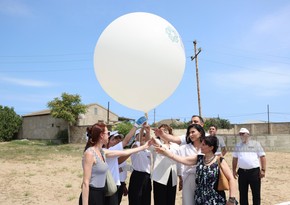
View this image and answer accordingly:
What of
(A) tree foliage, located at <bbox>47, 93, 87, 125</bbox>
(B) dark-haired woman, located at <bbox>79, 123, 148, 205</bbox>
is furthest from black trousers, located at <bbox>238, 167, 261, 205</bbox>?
(A) tree foliage, located at <bbox>47, 93, 87, 125</bbox>

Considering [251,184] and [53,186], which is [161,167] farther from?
[53,186]

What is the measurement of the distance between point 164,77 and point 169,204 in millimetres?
1768

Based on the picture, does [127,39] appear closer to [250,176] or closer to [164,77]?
[164,77]

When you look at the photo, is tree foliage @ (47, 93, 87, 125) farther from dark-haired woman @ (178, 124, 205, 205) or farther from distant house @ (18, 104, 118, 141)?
dark-haired woman @ (178, 124, 205, 205)

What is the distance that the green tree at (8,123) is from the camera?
1580 inches

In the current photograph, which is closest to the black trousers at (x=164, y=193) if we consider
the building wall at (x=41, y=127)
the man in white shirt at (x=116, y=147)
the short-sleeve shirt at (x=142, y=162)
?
the short-sleeve shirt at (x=142, y=162)

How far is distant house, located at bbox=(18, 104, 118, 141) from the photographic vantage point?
36344 mm

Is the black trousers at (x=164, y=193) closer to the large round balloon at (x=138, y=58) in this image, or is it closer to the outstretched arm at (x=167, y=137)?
the outstretched arm at (x=167, y=137)

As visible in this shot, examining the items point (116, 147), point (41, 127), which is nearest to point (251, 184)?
point (116, 147)

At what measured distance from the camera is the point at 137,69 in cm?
330

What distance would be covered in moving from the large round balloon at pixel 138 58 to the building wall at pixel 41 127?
3367 centimetres

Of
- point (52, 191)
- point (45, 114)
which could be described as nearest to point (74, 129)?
point (45, 114)

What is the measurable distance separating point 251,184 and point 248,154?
52cm

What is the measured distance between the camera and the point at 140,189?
424 cm
